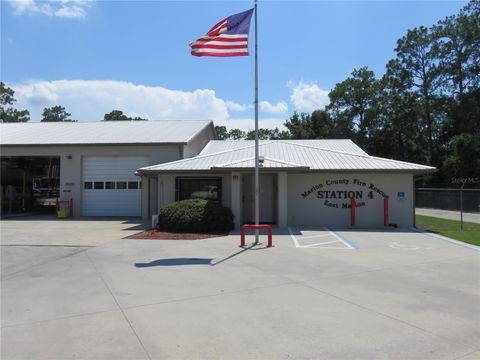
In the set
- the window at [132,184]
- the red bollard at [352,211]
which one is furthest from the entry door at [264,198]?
the window at [132,184]

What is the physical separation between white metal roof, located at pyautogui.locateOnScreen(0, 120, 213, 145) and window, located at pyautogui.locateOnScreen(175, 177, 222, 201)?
420 cm

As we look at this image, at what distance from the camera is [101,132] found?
85.6ft

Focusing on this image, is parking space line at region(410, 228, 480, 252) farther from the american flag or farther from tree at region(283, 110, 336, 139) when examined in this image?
tree at region(283, 110, 336, 139)

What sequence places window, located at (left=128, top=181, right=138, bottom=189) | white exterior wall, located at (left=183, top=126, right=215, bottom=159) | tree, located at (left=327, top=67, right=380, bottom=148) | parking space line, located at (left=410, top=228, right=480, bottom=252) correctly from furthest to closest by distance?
1. tree, located at (left=327, top=67, right=380, bottom=148)
2. white exterior wall, located at (left=183, top=126, right=215, bottom=159)
3. window, located at (left=128, top=181, right=138, bottom=189)
4. parking space line, located at (left=410, top=228, right=480, bottom=252)

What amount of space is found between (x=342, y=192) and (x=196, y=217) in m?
6.79

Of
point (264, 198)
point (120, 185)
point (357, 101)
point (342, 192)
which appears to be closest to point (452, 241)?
point (342, 192)

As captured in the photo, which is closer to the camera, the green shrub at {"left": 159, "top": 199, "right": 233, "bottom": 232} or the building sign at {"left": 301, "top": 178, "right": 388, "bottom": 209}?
the green shrub at {"left": 159, "top": 199, "right": 233, "bottom": 232}

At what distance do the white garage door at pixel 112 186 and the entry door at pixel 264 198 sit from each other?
705 cm

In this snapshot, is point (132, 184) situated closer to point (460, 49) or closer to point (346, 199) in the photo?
point (346, 199)

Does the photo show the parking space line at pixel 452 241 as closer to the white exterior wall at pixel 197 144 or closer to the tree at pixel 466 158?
the white exterior wall at pixel 197 144

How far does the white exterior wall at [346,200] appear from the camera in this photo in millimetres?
17984

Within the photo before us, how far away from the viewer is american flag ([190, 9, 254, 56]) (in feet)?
37.9

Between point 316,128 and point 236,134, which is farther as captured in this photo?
point 236,134

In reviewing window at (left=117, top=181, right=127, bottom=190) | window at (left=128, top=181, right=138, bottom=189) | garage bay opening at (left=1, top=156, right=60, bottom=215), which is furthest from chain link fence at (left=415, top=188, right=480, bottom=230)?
garage bay opening at (left=1, top=156, right=60, bottom=215)
